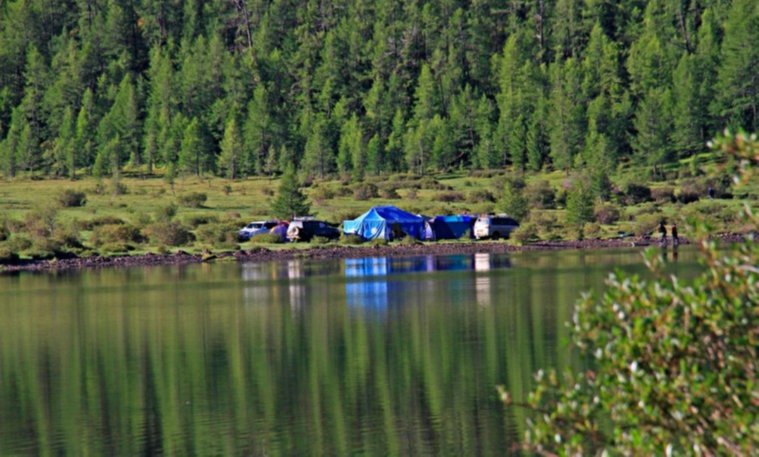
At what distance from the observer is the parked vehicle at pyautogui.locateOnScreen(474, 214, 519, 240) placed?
81.6 metres

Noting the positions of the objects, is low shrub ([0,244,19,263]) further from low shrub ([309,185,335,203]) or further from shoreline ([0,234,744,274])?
low shrub ([309,185,335,203])

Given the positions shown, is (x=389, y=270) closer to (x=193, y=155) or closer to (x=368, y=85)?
(x=193, y=155)

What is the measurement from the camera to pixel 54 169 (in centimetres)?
13988

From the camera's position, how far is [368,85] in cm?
15588

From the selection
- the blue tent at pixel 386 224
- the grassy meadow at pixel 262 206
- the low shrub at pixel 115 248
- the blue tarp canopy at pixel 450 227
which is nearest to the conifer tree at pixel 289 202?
the grassy meadow at pixel 262 206

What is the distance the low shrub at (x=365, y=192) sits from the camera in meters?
104

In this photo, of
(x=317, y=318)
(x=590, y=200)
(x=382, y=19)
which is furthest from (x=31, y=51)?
(x=317, y=318)

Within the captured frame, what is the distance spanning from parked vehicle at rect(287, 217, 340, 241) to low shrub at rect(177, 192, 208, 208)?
52.9ft

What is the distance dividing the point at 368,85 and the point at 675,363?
14574 centimetres

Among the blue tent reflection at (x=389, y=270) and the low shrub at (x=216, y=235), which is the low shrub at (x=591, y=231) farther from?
the low shrub at (x=216, y=235)

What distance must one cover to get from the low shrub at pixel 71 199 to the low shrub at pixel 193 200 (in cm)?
699

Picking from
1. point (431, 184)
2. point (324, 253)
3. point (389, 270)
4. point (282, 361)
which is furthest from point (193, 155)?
point (282, 361)

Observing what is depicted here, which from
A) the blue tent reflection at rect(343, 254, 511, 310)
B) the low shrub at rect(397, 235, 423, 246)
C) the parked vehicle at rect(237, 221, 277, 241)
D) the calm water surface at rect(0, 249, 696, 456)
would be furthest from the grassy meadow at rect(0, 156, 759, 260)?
the calm water surface at rect(0, 249, 696, 456)

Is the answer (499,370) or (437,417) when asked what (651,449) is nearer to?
(437,417)
